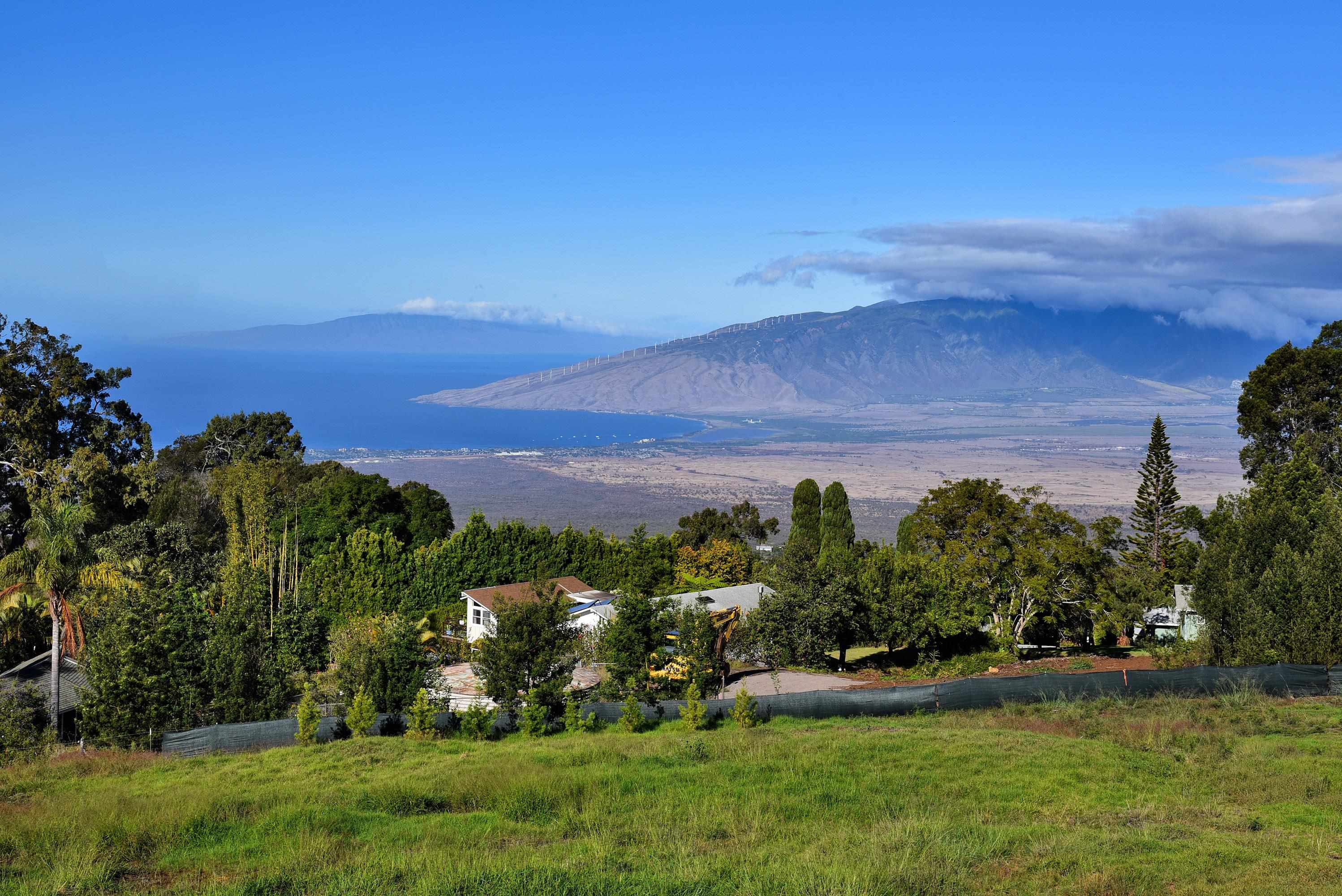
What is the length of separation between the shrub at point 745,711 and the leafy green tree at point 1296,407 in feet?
93.1

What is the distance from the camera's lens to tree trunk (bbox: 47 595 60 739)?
22.7 m

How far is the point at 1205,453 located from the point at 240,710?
161898 millimetres

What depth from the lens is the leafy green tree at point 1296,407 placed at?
41062 millimetres

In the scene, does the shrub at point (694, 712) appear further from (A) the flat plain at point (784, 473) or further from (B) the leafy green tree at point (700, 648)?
(A) the flat plain at point (784, 473)

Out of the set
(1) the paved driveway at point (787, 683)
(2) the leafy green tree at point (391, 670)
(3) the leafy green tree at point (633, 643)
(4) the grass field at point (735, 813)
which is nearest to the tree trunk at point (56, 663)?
(4) the grass field at point (735, 813)

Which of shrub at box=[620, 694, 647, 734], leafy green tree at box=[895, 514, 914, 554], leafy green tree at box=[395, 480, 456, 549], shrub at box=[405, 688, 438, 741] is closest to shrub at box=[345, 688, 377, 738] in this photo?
shrub at box=[405, 688, 438, 741]

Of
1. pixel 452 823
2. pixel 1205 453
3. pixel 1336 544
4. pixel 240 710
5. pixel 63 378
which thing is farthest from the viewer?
pixel 1205 453

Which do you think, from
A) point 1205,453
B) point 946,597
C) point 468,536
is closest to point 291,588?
point 468,536

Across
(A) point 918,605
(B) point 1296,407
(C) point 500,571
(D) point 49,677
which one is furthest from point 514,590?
(B) point 1296,407

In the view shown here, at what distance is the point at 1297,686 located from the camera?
2250 cm

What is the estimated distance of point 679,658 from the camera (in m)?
26.9

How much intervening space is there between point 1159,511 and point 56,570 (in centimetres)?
3470

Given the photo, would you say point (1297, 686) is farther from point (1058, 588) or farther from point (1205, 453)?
point (1205, 453)

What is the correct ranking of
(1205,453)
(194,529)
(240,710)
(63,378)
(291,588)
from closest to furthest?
1. (240,710)
2. (291,588)
3. (63,378)
4. (194,529)
5. (1205,453)
